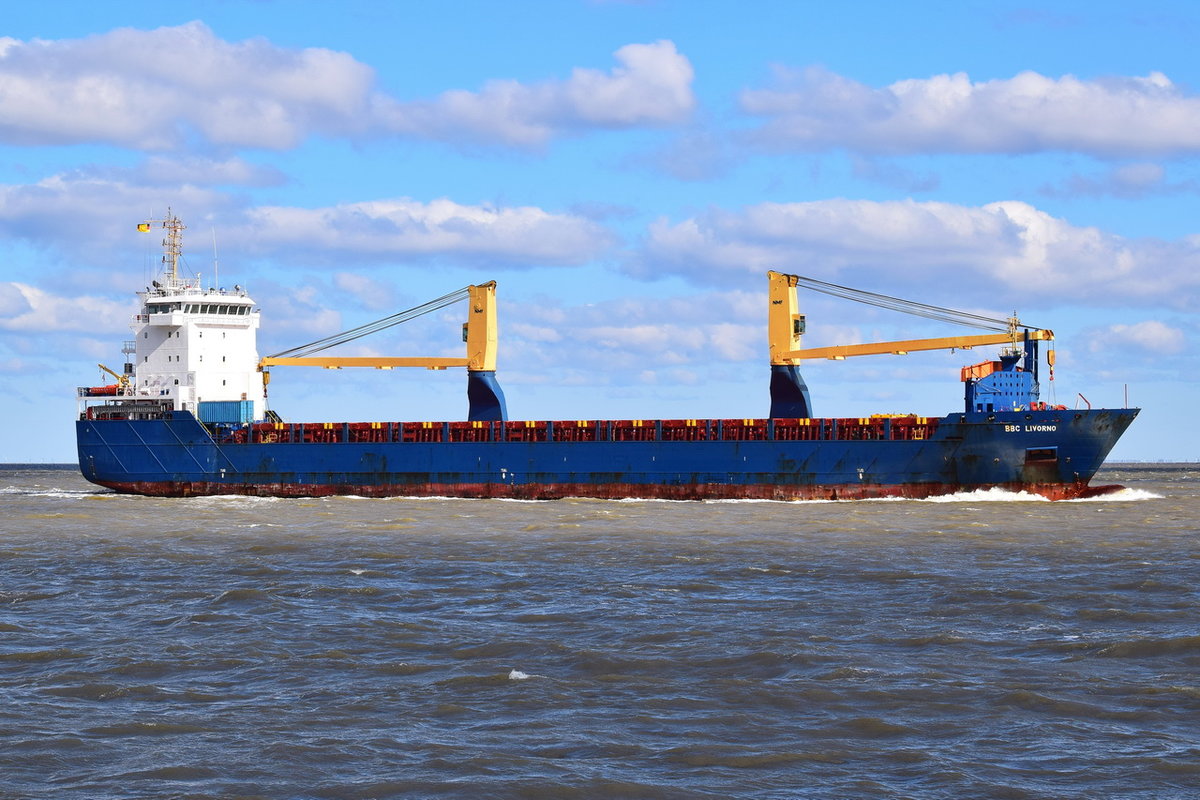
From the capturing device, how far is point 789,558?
1055 inches

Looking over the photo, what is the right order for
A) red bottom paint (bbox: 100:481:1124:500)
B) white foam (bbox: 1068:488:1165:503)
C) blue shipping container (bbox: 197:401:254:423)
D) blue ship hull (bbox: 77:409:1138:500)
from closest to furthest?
blue ship hull (bbox: 77:409:1138:500) → red bottom paint (bbox: 100:481:1124:500) → white foam (bbox: 1068:488:1165:503) → blue shipping container (bbox: 197:401:254:423)

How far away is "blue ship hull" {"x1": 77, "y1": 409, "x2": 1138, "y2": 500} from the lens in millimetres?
43469

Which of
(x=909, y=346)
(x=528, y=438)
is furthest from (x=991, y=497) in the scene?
(x=528, y=438)

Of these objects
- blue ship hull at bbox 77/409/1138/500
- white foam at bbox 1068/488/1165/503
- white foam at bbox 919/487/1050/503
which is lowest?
white foam at bbox 1068/488/1165/503

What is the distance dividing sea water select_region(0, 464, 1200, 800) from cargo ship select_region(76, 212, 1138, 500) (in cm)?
1460

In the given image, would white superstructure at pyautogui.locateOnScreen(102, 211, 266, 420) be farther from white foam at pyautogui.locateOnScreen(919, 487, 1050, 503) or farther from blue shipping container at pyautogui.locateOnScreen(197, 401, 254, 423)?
white foam at pyautogui.locateOnScreen(919, 487, 1050, 503)

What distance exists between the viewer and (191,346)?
54.5 meters

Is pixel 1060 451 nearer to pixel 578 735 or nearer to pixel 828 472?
pixel 828 472

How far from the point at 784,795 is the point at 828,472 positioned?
35.6 meters

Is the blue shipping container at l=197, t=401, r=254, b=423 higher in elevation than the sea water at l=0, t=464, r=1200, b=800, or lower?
higher

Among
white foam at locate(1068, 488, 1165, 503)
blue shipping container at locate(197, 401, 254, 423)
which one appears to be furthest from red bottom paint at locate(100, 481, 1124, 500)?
blue shipping container at locate(197, 401, 254, 423)

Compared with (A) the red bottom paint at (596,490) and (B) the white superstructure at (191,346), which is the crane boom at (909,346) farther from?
(B) the white superstructure at (191,346)

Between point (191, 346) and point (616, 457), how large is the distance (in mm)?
20531

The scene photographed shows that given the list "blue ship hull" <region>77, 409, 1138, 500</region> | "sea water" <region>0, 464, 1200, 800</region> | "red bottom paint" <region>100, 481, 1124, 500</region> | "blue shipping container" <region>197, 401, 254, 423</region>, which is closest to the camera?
Result: "sea water" <region>0, 464, 1200, 800</region>
